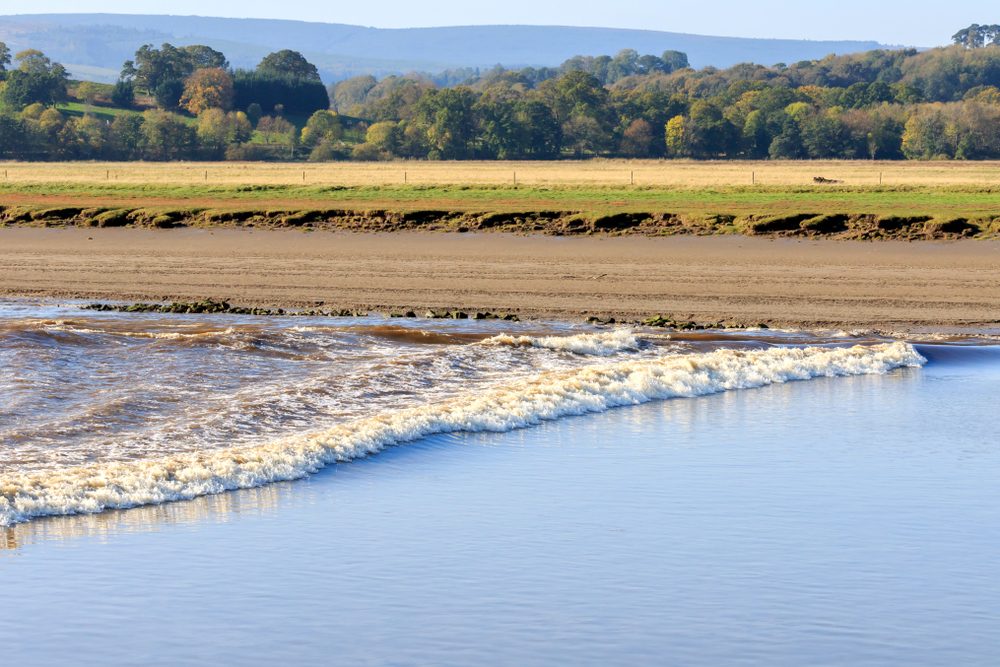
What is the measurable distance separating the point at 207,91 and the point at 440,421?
431 ft

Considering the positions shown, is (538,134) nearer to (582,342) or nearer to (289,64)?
(289,64)

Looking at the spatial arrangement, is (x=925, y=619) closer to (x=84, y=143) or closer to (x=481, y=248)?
(x=481, y=248)

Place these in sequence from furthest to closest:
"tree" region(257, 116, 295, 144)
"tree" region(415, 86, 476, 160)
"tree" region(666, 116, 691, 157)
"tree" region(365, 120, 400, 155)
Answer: "tree" region(257, 116, 295, 144) → "tree" region(666, 116, 691, 157) → "tree" region(365, 120, 400, 155) → "tree" region(415, 86, 476, 160)

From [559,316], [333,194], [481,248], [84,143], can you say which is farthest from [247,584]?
[84,143]

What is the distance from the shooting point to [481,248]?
29797 millimetres

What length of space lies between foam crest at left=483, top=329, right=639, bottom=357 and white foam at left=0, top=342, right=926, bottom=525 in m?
1.05

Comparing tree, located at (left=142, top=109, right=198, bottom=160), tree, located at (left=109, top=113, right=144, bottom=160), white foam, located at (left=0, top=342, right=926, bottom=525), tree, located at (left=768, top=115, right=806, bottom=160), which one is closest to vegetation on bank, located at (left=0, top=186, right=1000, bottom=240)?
white foam, located at (left=0, top=342, right=926, bottom=525)

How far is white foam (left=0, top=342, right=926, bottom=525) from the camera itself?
1064cm

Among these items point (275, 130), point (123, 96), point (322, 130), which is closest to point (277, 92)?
point (123, 96)

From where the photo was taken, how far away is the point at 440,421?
13734mm

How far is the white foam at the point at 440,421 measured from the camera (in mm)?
10641

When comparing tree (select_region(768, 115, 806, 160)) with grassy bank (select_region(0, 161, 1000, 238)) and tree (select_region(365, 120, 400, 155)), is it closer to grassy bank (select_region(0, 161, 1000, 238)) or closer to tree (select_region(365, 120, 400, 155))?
tree (select_region(365, 120, 400, 155))

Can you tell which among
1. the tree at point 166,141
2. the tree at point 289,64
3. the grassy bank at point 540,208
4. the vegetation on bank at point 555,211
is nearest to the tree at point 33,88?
the tree at point 166,141

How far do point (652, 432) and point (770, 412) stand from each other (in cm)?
167
